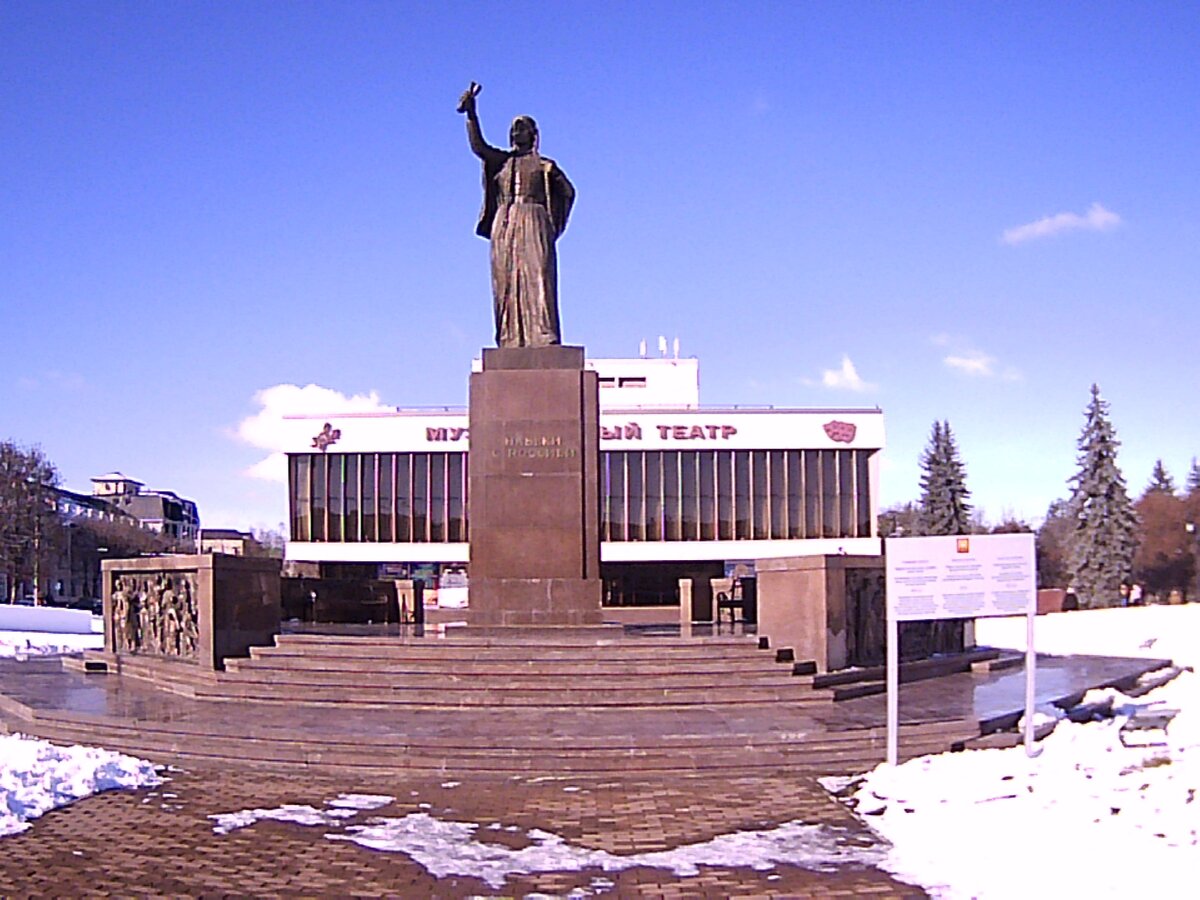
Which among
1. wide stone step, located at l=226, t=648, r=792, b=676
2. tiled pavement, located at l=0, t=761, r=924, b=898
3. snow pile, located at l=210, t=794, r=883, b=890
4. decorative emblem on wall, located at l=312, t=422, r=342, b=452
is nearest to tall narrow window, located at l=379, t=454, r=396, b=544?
decorative emblem on wall, located at l=312, t=422, r=342, b=452

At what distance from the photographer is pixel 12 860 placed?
270 inches

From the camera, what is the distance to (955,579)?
31.0ft

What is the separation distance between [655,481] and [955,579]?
131ft

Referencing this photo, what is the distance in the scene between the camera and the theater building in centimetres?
4906

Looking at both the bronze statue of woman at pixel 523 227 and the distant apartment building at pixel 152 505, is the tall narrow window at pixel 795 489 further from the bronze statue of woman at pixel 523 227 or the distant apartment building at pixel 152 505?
the distant apartment building at pixel 152 505

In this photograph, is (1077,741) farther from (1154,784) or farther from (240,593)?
(240,593)

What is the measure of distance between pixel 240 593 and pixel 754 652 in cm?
649

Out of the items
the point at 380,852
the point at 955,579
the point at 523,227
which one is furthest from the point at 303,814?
the point at 523,227

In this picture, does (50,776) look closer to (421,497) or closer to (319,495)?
(421,497)

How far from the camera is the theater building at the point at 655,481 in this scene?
4906 cm

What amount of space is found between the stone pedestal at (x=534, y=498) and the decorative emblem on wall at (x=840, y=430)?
33.9 meters

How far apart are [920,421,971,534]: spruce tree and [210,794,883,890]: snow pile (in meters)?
53.1

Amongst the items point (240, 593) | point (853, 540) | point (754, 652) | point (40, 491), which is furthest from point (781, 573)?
point (40, 491)

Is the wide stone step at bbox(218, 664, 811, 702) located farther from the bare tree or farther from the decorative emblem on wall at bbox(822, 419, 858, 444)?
the bare tree
